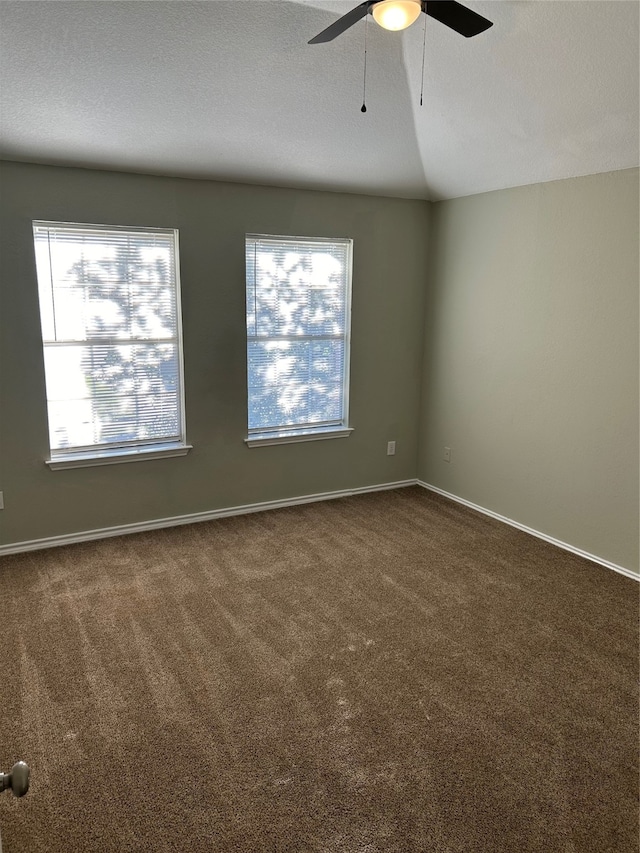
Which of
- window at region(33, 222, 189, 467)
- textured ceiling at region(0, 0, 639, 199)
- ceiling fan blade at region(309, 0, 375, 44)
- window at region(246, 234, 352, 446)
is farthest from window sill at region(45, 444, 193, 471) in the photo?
ceiling fan blade at region(309, 0, 375, 44)

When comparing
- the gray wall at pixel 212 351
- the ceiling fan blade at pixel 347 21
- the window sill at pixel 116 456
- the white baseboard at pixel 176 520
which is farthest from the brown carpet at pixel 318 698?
the ceiling fan blade at pixel 347 21

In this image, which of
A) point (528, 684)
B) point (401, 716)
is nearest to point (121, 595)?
point (401, 716)

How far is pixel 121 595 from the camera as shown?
316 cm

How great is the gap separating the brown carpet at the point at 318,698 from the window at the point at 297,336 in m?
1.05

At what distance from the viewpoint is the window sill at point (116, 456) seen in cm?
366

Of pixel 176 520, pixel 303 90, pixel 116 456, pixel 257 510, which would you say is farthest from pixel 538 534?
pixel 303 90

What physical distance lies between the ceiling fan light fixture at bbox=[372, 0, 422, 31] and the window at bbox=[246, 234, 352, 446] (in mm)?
2087

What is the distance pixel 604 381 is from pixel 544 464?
0.69 m

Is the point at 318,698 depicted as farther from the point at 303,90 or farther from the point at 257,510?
the point at 303,90

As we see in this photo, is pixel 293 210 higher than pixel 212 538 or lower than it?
higher

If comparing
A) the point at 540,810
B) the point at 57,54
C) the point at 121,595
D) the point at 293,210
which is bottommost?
the point at 540,810

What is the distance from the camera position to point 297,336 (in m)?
4.31

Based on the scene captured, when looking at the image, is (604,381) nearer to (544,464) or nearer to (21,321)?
(544,464)

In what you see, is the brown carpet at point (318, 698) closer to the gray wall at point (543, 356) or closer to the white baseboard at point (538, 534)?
the white baseboard at point (538, 534)
